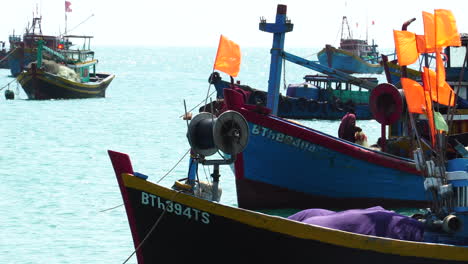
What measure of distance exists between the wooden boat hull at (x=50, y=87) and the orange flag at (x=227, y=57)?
151 ft

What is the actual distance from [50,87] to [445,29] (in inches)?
2099

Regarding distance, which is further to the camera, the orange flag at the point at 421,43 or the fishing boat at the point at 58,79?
the fishing boat at the point at 58,79

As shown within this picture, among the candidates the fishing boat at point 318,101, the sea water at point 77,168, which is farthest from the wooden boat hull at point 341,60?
the fishing boat at point 318,101

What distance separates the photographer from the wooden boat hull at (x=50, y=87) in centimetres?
6200

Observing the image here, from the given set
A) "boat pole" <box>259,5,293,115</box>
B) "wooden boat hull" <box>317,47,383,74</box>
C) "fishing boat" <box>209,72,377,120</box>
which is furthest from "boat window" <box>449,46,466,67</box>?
"wooden boat hull" <box>317,47,383,74</box>

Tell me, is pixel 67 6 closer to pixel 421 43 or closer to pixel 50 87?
pixel 50 87

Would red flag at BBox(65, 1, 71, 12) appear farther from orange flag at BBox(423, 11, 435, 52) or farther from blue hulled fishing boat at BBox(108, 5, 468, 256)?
orange flag at BBox(423, 11, 435, 52)

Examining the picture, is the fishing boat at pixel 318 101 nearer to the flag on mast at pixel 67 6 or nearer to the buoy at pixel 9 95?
the buoy at pixel 9 95

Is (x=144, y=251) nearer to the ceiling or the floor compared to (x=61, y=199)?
nearer to the ceiling

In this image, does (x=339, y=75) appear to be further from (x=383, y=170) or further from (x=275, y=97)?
(x=383, y=170)

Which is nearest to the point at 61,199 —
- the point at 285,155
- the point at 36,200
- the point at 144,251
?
the point at 36,200

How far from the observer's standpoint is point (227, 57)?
1636cm

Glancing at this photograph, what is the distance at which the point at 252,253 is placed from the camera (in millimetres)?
12391

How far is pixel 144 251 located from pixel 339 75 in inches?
478
